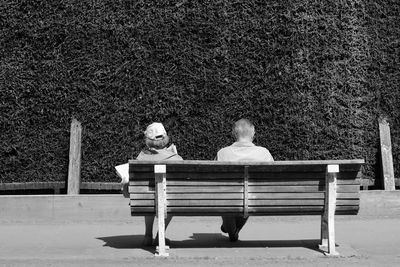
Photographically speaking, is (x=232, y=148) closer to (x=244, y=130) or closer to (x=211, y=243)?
(x=244, y=130)

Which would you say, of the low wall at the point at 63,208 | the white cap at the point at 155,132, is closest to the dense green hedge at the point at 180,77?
the low wall at the point at 63,208

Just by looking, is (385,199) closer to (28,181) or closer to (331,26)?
(331,26)

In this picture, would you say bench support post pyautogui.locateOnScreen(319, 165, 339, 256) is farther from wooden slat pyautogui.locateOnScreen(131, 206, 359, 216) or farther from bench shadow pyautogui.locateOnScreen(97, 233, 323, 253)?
bench shadow pyautogui.locateOnScreen(97, 233, 323, 253)

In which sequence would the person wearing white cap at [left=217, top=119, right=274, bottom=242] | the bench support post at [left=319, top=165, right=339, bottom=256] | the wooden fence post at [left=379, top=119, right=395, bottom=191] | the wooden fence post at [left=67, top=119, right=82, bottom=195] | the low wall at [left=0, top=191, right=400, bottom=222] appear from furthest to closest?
the wooden fence post at [left=379, top=119, right=395, bottom=191]
the wooden fence post at [left=67, top=119, right=82, bottom=195]
the low wall at [left=0, top=191, right=400, bottom=222]
the person wearing white cap at [left=217, top=119, right=274, bottom=242]
the bench support post at [left=319, top=165, right=339, bottom=256]

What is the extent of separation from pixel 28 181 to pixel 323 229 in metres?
4.31

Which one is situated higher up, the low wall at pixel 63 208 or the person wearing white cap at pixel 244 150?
the person wearing white cap at pixel 244 150

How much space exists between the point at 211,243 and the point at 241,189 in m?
1.13

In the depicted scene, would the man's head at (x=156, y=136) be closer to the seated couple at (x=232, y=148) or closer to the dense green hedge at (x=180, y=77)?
the seated couple at (x=232, y=148)

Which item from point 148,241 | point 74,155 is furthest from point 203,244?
point 74,155

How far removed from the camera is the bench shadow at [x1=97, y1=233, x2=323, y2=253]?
736cm

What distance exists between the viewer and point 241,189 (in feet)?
21.9

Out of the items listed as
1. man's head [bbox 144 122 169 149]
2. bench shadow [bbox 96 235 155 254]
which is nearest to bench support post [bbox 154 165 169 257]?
bench shadow [bbox 96 235 155 254]

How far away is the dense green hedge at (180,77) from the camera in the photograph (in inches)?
381

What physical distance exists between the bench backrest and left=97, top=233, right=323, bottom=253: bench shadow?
630mm
